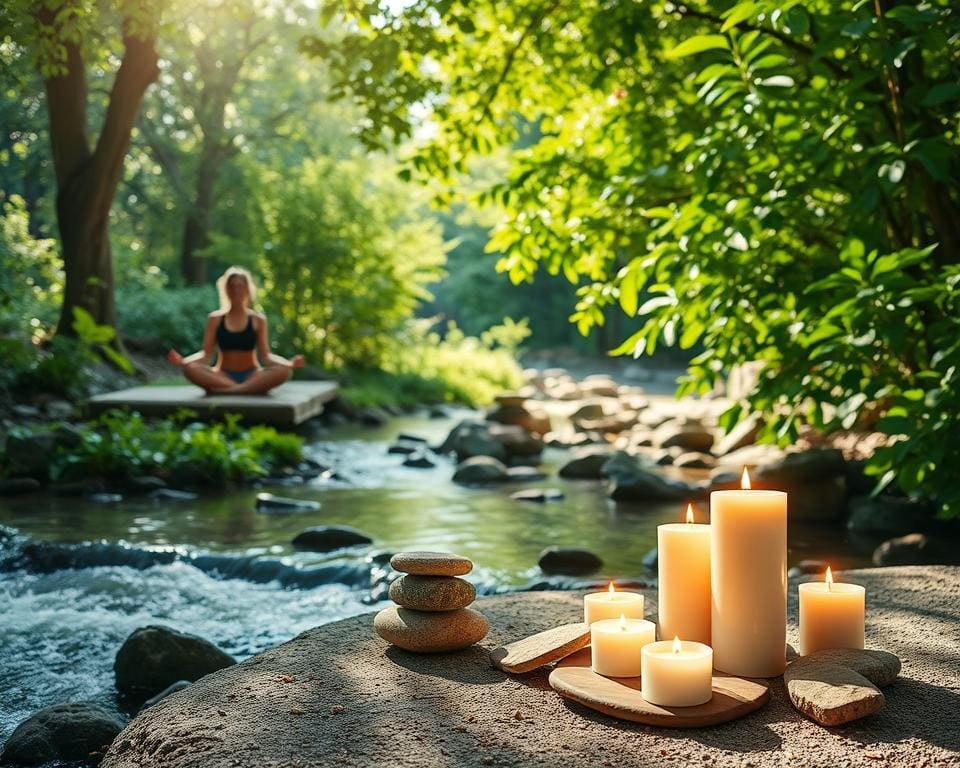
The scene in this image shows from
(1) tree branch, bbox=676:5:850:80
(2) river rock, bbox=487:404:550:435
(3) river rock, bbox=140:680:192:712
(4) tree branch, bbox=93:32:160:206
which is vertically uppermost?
(4) tree branch, bbox=93:32:160:206

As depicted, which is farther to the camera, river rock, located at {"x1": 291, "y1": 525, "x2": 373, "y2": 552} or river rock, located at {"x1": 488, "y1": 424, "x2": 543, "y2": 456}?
river rock, located at {"x1": 488, "y1": 424, "x2": 543, "y2": 456}

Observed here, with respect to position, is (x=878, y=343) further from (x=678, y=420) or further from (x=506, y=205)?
(x=678, y=420)

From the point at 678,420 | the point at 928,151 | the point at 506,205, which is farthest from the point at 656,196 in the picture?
the point at 678,420

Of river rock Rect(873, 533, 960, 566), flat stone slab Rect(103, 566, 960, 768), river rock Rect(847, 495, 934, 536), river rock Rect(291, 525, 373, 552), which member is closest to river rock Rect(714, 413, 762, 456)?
river rock Rect(847, 495, 934, 536)

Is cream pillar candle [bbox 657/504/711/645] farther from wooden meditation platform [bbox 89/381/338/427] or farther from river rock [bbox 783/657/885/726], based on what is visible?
wooden meditation platform [bbox 89/381/338/427]

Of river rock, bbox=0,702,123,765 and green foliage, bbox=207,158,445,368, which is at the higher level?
green foliage, bbox=207,158,445,368

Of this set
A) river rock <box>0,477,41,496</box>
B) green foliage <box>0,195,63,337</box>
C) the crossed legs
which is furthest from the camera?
green foliage <box>0,195,63,337</box>

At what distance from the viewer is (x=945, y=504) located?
421 cm

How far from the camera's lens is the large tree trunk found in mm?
13539

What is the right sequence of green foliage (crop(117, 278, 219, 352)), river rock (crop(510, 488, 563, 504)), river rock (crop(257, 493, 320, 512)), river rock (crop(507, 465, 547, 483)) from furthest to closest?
green foliage (crop(117, 278, 219, 352)), river rock (crop(507, 465, 547, 483)), river rock (crop(510, 488, 563, 504)), river rock (crop(257, 493, 320, 512))

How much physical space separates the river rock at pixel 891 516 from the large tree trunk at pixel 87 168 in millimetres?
10261

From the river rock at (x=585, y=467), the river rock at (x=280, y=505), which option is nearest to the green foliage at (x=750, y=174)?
the river rock at (x=280, y=505)

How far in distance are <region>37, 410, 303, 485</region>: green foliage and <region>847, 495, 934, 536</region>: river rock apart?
5.60m

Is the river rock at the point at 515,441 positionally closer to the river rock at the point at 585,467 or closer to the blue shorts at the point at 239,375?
the river rock at the point at 585,467
